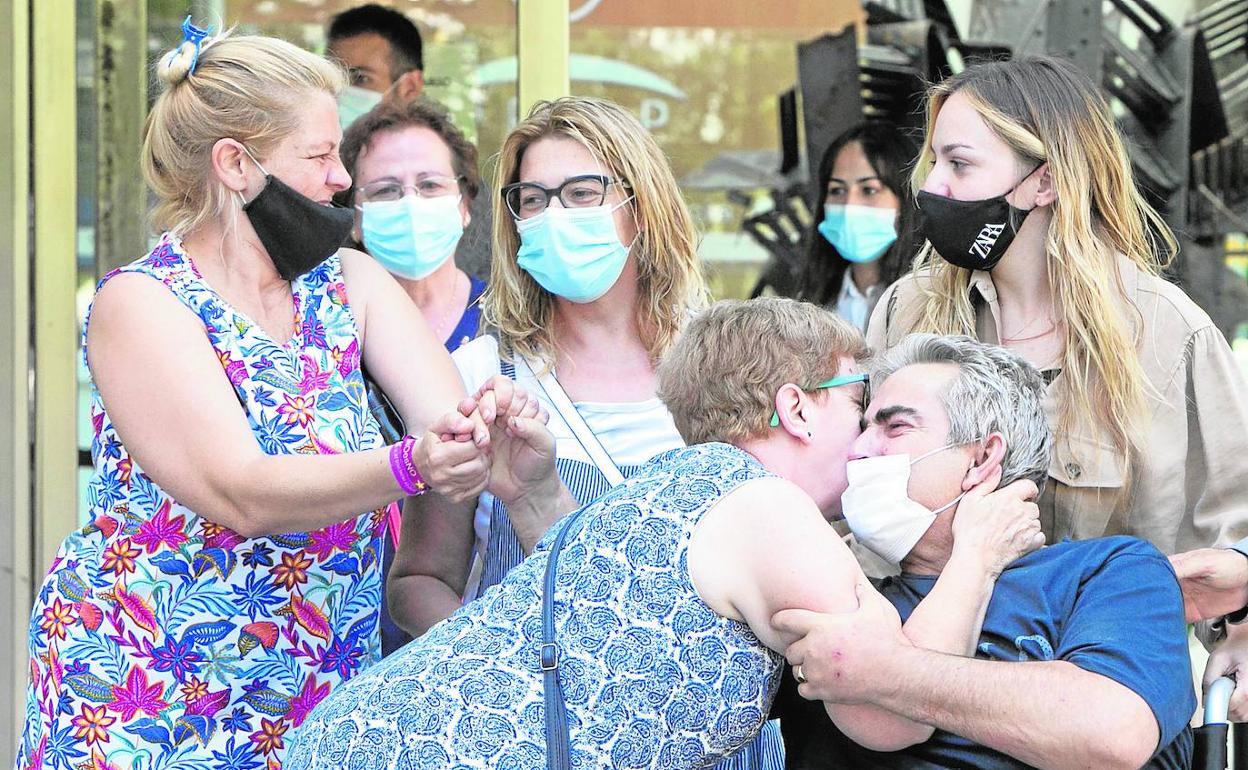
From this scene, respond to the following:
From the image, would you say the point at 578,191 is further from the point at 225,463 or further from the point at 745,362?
the point at 225,463

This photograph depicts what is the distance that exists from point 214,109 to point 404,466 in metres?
0.76

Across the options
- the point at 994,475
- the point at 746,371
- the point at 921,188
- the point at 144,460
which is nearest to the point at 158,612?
the point at 144,460

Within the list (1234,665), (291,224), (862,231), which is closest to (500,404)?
(291,224)

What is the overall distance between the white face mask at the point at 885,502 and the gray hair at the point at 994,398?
0.06 m

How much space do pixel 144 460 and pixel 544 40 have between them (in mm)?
2683

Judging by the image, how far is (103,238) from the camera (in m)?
4.69

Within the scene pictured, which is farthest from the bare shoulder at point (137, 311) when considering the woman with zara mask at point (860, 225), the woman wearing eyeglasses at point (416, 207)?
the woman with zara mask at point (860, 225)

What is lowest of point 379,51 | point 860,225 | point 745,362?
point 745,362

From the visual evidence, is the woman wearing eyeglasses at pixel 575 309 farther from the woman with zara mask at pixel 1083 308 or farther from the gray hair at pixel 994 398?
the gray hair at pixel 994 398

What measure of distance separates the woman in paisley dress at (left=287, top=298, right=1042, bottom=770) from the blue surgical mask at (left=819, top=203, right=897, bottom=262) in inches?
97.7

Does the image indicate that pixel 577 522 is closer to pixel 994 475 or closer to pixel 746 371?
pixel 746 371

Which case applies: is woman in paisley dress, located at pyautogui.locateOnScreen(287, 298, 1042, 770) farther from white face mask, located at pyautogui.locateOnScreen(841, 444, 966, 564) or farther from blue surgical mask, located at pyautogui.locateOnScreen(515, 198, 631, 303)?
blue surgical mask, located at pyautogui.locateOnScreen(515, 198, 631, 303)

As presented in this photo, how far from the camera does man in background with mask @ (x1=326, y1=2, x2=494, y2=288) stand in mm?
4695

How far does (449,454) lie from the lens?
94.4 inches
